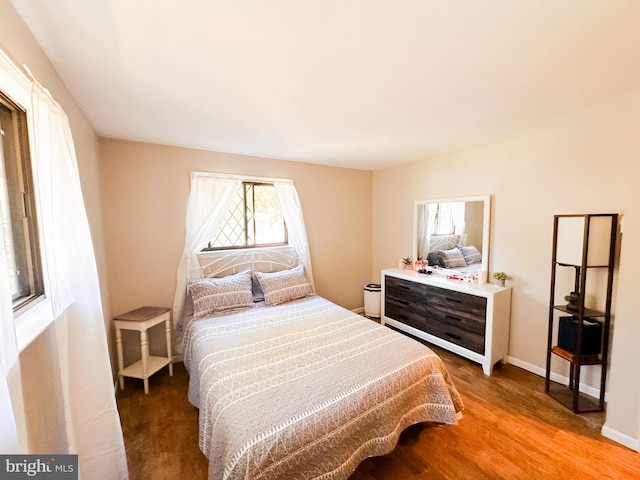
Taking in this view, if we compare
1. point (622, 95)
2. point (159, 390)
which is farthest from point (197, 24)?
point (159, 390)

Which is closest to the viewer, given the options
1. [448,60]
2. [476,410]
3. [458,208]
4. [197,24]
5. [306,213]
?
[197,24]

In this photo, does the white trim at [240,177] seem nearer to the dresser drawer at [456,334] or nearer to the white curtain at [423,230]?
the white curtain at [423,230]

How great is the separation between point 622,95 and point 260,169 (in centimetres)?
305

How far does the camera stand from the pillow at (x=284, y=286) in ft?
9.33

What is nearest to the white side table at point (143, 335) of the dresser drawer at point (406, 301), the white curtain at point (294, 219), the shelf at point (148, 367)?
the shelf at point (148, 367)

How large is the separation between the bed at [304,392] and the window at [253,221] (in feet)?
3.30

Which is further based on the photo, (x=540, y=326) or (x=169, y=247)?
(x=169, y=247)

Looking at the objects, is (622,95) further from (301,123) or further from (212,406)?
(212,406)

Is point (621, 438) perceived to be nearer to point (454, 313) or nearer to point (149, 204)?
point (454, 313)

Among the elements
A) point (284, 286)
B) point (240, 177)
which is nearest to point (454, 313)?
point (284, 286)

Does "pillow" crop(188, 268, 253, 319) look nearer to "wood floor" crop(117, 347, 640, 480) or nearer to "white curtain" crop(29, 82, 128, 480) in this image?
"wood floor" crop(117, 347, 640, 480)

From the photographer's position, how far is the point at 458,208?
309 cm

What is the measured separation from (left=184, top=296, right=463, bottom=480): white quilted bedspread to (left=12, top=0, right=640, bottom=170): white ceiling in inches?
66.5

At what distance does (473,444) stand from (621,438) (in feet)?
3.18
